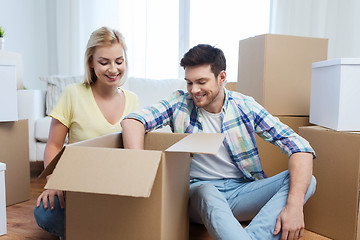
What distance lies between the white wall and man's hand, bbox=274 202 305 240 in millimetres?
2920

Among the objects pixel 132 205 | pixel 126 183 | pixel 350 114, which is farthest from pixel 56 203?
pixel 350 114

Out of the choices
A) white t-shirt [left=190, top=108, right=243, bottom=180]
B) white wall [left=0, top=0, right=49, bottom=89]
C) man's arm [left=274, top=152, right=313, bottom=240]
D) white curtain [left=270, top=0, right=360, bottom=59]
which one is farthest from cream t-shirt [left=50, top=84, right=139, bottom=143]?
white wall [left=0, top=0, right=49, bottom=89]

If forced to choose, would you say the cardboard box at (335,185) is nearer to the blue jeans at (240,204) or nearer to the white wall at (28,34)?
the blue jeans at (240,204)

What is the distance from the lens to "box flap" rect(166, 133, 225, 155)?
0.77 metres

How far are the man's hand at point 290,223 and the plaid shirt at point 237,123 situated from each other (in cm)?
27

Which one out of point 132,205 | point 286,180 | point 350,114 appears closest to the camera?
point 132,205

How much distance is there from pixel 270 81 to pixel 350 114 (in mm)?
498

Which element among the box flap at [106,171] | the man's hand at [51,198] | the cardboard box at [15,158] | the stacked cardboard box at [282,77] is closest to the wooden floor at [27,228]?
the cardboard box at [15,158]

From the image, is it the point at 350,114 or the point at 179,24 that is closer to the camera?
the point at 350,114

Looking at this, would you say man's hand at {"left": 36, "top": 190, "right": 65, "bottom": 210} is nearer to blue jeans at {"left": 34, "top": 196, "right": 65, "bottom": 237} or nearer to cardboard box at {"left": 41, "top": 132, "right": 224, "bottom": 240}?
blue jeans at {"left": 34, "top": 196, "right": 65, "bottom": 237}

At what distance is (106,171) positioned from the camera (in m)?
0.72

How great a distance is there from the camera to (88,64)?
1352 millimetres

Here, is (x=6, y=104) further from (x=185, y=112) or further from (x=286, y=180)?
(x=286, y=180)

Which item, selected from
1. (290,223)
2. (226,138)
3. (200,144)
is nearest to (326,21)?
(226,138)
